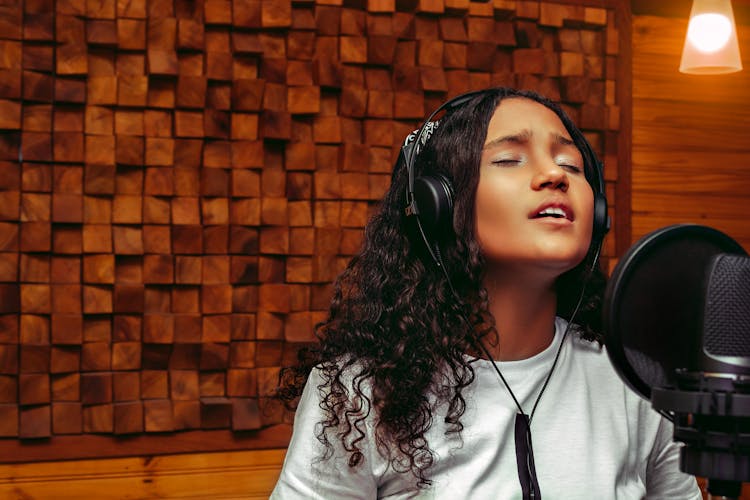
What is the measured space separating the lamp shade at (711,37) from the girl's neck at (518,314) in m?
1.16

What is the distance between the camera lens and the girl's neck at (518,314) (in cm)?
117

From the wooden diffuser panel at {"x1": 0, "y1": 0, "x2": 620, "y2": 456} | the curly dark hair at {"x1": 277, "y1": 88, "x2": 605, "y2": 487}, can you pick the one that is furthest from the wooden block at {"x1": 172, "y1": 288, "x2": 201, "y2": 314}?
the curly dark hair at {"x1": 277, "y1": 88, "x2": 605, "y2": 487}

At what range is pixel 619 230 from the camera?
2250 millimetres

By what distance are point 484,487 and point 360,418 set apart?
0.56 feet

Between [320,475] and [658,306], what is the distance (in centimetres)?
56

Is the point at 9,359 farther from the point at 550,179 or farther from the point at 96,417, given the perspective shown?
the point at 550,179

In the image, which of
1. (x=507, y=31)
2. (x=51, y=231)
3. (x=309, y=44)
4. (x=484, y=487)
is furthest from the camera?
(x=507, y=31)

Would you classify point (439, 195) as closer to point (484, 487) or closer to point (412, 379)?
point (412, 379)

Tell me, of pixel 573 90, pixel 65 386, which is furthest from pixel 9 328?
pixel 573 90

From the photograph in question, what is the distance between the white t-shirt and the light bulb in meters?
1.18

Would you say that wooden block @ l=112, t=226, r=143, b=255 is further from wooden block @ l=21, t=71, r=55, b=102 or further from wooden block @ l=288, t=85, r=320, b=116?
wooden block @ l=288, t=85, r=320, b=116

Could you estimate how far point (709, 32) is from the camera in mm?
2102

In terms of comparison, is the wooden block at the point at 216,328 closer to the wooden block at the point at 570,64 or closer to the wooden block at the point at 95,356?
the wooden block at the point at 95,356

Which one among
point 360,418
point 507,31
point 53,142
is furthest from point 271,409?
point 507,31
